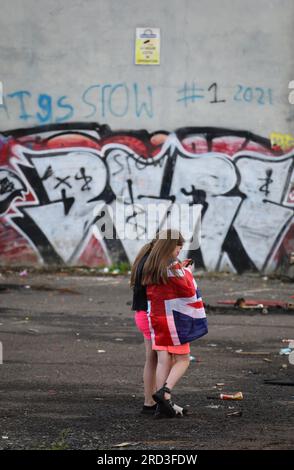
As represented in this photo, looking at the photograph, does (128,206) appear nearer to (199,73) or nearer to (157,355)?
(199,73)

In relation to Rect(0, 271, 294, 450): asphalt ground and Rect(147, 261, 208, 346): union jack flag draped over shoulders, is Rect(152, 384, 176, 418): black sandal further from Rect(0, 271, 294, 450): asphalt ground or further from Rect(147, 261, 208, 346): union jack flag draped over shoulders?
Rect(147, 261, 208, 346): union jack flag draped over shoulders

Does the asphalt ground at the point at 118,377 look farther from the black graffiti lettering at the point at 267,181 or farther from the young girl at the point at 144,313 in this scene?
the black graffiti lettering at the point at 267,181

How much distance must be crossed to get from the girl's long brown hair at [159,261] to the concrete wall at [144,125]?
1034 centimetres

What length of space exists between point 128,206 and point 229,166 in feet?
6.14

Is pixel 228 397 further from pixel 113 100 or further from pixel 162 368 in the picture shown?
pixel 113 100

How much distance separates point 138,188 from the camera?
715 inches

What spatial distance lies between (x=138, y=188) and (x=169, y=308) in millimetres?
10555

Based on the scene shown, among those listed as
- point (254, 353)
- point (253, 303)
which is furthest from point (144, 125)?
point (254, 353)

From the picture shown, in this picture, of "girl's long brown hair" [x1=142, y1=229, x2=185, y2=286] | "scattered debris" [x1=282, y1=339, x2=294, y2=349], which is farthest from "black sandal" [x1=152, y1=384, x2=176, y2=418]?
"scattered debris" [x1=282, y1=339, x2=294, y2=349]

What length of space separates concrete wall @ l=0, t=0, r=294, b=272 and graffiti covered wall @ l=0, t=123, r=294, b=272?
0.02 metres

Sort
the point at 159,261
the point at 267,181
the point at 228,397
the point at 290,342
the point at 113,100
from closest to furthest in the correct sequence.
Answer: the point at 159,261 → the point at 228,397 → the point at 290,342 → the point at 113,100 → the point at 267,181

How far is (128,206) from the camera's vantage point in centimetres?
1811
